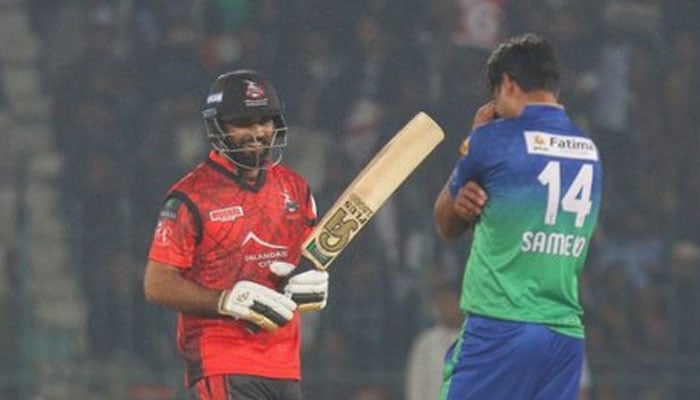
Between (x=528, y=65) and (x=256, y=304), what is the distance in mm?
1063

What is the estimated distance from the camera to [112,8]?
1262 centimetres

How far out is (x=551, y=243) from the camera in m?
6.40

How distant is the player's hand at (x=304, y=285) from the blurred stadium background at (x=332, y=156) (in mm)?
5229

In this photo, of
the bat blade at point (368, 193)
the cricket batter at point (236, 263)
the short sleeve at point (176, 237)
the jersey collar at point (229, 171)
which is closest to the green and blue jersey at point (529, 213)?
the bat blade at point (368, 193)

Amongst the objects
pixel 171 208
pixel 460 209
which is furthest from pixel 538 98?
pixel 171 208

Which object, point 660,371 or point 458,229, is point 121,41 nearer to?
point 660,371

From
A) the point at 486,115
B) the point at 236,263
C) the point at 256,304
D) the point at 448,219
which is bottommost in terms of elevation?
the point at 256,304

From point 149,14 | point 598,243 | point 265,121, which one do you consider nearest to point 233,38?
point 149,14

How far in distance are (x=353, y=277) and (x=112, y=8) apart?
6.87ft

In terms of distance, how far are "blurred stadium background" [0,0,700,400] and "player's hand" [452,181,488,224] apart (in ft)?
18.3

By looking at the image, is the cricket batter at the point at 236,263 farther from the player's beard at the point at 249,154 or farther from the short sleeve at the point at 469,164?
the short sleeve at the point at 469,164

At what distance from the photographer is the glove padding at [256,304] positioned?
654 centimetres

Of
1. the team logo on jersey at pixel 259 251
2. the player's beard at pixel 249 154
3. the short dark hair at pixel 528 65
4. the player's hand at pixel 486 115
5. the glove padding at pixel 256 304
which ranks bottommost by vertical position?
the glove padding at pixel 256 304

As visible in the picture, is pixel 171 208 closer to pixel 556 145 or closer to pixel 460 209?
pixel 460 209
